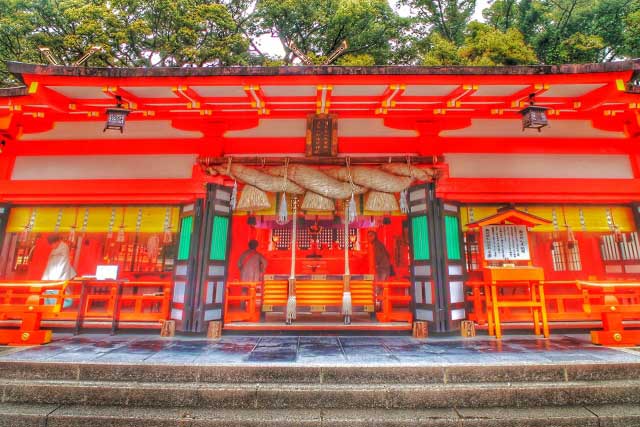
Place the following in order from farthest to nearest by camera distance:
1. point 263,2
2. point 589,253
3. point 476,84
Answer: point 263,2 → point 589,253 → point 476,84

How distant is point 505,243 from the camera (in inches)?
243

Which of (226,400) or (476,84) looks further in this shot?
(476,84)

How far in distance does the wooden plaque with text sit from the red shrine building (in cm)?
3

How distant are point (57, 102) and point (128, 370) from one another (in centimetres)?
500

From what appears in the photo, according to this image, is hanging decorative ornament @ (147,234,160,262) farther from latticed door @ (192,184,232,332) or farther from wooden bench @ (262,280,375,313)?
wooden bench @ (262,280,375,313)

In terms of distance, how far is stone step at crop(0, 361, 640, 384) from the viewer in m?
3.93

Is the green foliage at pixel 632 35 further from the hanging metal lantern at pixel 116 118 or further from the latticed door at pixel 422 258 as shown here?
the hanging metal lantern at pixel 116 118

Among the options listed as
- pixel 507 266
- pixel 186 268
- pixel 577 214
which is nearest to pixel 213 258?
pixel 186 268

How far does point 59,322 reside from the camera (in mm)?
6281

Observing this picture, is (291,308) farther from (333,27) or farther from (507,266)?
(333,27)

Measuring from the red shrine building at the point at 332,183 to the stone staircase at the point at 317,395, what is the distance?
6.01ft

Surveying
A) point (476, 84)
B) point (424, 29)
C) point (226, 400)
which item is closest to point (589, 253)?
point (476, 84)

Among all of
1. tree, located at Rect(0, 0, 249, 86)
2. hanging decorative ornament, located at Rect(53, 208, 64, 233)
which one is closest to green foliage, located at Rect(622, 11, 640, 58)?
tree, located at Rect(0, 0, 249, 86)

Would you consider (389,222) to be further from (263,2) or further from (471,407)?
(263,2)
